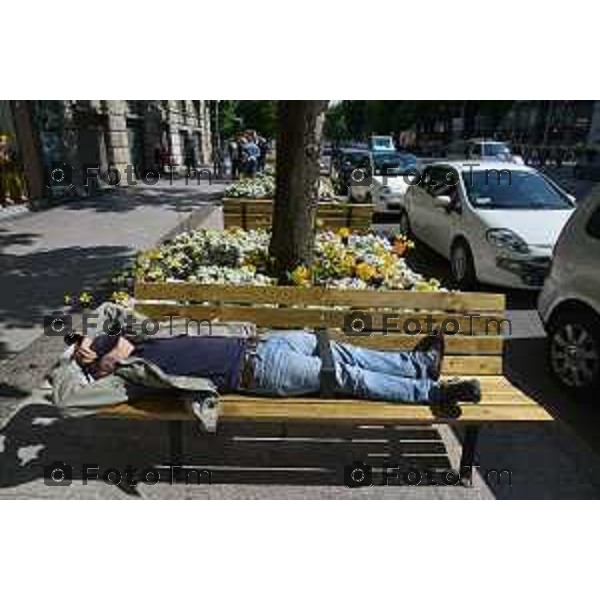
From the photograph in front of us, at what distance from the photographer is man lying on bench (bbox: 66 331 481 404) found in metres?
3.16

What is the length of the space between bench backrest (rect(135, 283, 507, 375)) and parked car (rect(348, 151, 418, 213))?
8.02m

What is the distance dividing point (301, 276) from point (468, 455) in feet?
7.00

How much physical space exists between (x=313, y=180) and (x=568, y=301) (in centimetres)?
228

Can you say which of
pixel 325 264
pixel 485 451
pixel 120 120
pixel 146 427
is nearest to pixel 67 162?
pixel 120 120

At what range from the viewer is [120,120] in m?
18.0

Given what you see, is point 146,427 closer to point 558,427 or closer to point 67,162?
point 558,427

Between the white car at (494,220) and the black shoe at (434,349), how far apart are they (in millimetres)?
3268

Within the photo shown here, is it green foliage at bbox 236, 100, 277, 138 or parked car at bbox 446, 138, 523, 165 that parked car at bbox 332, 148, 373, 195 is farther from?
green foliage at bbox 236, 100, 277, 138

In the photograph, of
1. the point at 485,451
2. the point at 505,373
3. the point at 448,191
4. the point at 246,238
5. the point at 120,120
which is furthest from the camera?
the point at 120,120
